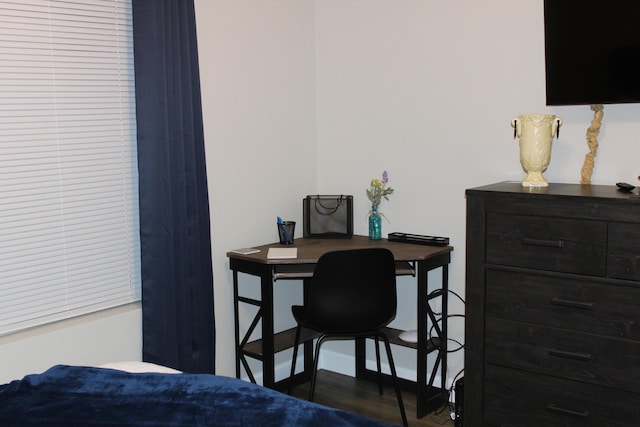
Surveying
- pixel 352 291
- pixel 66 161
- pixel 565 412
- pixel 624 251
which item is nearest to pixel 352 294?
pixel 352 291

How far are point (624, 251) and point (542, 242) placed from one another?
301 mm

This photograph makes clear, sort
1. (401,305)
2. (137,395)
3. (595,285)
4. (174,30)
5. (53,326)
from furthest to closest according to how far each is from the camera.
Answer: (401,305) → (174,30) → (53,326) → (595,285) → (137,395)

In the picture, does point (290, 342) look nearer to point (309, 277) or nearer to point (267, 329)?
point (267, 329)

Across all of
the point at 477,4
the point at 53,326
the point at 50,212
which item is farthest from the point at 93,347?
the point at 477,4

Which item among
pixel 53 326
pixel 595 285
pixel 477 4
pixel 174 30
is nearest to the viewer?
pixel 595 285

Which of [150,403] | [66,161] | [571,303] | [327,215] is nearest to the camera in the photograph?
[150,403]

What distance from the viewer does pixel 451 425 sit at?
11.2 feet

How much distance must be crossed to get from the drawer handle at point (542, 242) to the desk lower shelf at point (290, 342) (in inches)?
34.7

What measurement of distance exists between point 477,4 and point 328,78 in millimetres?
956

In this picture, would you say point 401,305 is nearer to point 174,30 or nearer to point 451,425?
point 451,425

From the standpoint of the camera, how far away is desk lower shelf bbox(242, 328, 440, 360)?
3518mm

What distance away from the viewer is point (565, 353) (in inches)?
110

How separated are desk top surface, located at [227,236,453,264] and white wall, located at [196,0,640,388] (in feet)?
0.52

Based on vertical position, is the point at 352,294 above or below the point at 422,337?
above
